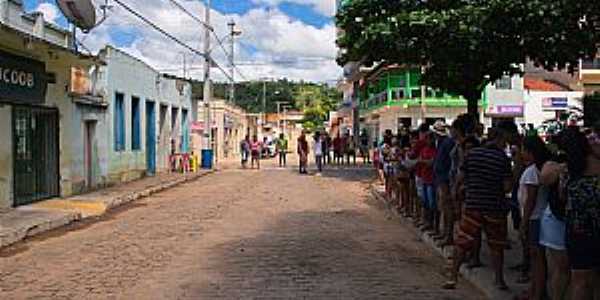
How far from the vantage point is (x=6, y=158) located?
17875mm

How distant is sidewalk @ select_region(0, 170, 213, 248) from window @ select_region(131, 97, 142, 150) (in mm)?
3119

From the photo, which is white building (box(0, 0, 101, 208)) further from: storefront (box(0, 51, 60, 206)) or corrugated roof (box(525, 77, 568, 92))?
corrugated roof (box(525, 77, 568, 92))

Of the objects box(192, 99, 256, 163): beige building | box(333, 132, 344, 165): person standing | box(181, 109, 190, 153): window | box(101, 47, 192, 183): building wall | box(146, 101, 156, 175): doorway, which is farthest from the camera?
box(192, 99, 256, 163): beige building

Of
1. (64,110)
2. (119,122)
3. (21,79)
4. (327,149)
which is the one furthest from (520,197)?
(327,149)

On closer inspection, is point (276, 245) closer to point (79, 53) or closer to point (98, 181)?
point (79, 53)

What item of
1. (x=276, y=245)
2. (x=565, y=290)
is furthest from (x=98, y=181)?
(x=565, y=290)

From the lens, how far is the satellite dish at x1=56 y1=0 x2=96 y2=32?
1716 centimetres

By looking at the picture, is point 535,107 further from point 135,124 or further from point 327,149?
point 135,124

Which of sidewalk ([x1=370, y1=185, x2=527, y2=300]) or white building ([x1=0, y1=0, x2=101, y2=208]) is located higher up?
white building ([x1=0, y1=0, x2=101, y2=208])

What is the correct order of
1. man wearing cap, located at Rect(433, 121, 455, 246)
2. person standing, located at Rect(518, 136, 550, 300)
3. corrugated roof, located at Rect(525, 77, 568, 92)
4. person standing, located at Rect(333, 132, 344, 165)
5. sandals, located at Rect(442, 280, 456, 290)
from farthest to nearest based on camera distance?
corrugated roof, located at Rect(525, 77, 568, 92) → person standing, located at Rect(333, 132, 344, 165) → man wearing cap, located at Rect(433, 121, 455, 246) → sandals, located at Rect(442, 280, 456, 290) → person standing, located at Rect(518, 136, 550, 300)

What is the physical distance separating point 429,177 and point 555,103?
37.7m

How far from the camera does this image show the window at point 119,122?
89.3 feet

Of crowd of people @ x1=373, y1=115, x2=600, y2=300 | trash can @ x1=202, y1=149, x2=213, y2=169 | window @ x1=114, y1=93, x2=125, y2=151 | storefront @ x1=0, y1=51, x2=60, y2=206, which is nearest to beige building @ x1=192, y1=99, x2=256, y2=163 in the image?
trash can @ x1=202, y1=149, x2=213, y2=169

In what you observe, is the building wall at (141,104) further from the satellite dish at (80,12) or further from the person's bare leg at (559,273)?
the person's bare leg at (559,273)
